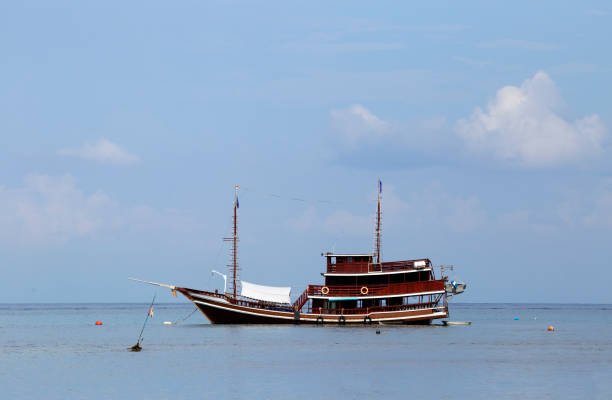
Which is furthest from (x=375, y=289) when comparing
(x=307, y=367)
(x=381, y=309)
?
(x=307, y=367)

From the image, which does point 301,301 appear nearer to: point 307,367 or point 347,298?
point 347,298

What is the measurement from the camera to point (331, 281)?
79.9 m

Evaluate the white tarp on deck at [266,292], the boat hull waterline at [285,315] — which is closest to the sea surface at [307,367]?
the boat hull waterline at [285,315]

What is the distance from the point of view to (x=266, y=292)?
83312 millimetres

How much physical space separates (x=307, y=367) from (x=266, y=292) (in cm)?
3375

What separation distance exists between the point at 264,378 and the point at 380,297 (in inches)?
1390

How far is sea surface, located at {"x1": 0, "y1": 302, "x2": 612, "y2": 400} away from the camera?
130 feet

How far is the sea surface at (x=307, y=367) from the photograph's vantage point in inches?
1564

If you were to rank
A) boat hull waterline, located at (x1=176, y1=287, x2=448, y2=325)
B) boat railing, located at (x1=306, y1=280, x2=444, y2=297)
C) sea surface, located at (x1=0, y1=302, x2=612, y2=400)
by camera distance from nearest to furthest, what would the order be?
1. sea surface, located at (x1=0, y1=302, x2=612, y2=400)
2. boat railing, located at (x1=306, y1=280, x2=444, y2=297)
3. boat hull waterline, located at (x1=176, y1=287, x2=448, y2=325)

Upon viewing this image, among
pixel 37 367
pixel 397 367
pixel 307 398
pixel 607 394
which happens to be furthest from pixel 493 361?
pixel 37 367

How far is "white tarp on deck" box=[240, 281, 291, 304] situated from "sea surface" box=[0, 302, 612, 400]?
5791mm

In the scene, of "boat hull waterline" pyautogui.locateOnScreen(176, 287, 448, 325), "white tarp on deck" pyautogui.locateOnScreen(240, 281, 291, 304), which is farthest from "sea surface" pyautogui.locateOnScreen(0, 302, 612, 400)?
"white tarp on deck" pyautogui.locateOnScreen(240, 281, 291, 304)

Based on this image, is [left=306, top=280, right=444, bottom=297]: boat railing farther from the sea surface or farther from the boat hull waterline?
the sea surface

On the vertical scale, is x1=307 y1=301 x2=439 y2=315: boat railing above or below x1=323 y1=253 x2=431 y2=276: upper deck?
below
